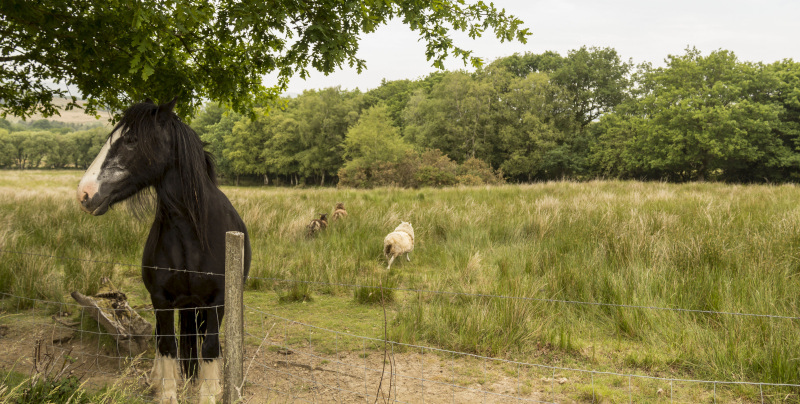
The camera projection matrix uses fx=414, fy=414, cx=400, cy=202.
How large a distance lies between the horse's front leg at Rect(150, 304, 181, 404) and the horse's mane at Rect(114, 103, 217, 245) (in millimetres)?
594

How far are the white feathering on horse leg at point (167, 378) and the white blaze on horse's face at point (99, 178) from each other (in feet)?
3.76

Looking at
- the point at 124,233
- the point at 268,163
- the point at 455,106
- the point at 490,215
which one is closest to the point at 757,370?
the point at 490,215

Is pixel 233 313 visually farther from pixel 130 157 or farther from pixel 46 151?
pixel 46 151

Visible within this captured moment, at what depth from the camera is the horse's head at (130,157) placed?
2.39m

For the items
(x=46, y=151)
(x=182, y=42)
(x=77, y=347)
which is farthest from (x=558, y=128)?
(x=46, y=151)

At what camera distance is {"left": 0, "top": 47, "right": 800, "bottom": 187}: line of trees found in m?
32.1

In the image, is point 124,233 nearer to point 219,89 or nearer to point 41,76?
point 41,76

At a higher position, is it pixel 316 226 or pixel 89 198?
pixel 89 198

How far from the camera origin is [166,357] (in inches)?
113

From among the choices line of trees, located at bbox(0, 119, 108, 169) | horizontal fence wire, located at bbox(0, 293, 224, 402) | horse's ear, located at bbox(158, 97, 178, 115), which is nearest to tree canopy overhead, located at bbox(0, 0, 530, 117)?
horse's ear, located at bbox(158, 97, 178, 115)

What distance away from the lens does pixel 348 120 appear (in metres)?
52.9

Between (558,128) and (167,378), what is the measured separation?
157 ft

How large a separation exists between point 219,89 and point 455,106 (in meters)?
41.0

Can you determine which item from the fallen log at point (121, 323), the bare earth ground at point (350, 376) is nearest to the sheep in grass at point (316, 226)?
the bare earth ground at point (350, 376)
